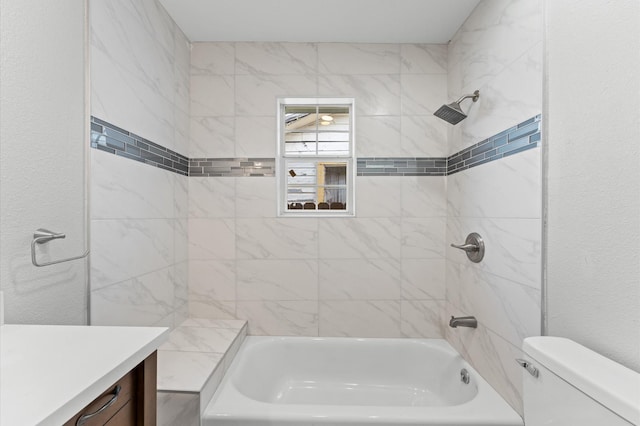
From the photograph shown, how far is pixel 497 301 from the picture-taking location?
1640 millimetres

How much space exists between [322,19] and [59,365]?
2.12 m

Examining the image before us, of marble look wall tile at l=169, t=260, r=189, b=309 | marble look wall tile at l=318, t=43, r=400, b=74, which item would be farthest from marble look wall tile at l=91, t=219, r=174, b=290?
marble look wall tile at l=318, t=43, r=400, b=74

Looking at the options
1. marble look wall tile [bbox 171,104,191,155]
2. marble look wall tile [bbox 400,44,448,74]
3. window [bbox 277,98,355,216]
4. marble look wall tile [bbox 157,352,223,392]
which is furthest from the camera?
window [bbox 277,98,355,216]

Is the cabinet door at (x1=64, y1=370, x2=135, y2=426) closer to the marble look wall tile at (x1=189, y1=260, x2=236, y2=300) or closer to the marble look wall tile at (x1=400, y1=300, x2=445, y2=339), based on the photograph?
the marble look wall tile at (x1=189, y1=260, x2=236, y2=300)

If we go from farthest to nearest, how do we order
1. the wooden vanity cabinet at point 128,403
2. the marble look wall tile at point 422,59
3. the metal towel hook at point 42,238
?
the marble look wall tile at point 422,59 < the metal towel hook at point 42,238 < the wooden vanity cabinet at point 128,403

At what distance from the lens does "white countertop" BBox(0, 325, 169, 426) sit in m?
0.55

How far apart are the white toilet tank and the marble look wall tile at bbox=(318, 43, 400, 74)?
1.94 meters

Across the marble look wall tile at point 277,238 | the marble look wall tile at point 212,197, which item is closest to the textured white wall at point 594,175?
the marble look wall tile at point 277,238

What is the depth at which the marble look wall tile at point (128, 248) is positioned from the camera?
1.39 m

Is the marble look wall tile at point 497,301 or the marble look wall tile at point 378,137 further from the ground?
the marble look wall tile at point 378,137

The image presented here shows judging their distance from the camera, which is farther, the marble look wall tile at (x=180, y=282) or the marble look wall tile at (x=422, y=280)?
the marble look wall tile at (x=422, y=280)

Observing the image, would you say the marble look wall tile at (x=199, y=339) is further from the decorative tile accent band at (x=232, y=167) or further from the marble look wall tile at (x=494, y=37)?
the marble look wall tile at (x=494, y=37)

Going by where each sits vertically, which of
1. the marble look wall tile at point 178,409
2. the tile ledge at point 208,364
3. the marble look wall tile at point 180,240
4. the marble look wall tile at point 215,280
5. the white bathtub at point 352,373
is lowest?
the white bathtub at point 352,373

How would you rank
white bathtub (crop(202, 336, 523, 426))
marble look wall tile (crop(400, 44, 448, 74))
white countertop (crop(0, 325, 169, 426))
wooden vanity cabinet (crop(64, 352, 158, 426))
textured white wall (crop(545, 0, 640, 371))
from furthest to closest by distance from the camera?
1. marble look wall tile (crop(400, 44, 448, 74))
2. white bathtub (crop(202, 336, 523, 426))
3. textured white wall (crop(545, 0, 640, 371))
4. wooden vanity cabinet (crop(64, 352, 158, 426))
5. white countertop (crop(0, 325, 169, 426))
